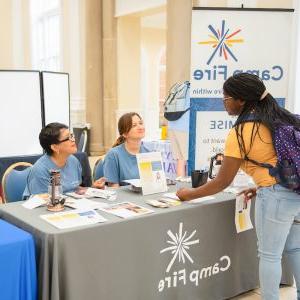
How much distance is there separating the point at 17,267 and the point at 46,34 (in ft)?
34.2

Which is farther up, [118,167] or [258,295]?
[118,167]

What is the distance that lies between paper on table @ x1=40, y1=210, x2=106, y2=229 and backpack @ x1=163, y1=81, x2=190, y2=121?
86.2 inches

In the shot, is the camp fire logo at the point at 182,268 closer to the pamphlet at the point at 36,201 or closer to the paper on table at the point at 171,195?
the paper on table at the point at 171,195

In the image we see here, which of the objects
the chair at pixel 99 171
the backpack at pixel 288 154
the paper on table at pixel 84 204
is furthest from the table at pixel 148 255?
the chair at pixel 99 171

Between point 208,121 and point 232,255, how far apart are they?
4.64 ft

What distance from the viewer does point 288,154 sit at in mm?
1864

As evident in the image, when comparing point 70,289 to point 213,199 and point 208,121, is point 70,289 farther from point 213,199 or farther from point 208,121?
point 208,121

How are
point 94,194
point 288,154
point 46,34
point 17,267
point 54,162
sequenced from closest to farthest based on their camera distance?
point 17,267 → point 288,154 → point 94,194 → point 54,162 → point 46,34

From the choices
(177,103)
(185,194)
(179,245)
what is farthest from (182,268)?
(177,103)

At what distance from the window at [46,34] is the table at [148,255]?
889cm

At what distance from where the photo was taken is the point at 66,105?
5270mm

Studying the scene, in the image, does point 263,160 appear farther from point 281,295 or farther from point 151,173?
point 281,295

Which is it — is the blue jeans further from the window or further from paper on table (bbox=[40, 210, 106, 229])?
the window

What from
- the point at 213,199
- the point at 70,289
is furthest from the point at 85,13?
the point at 70,289
